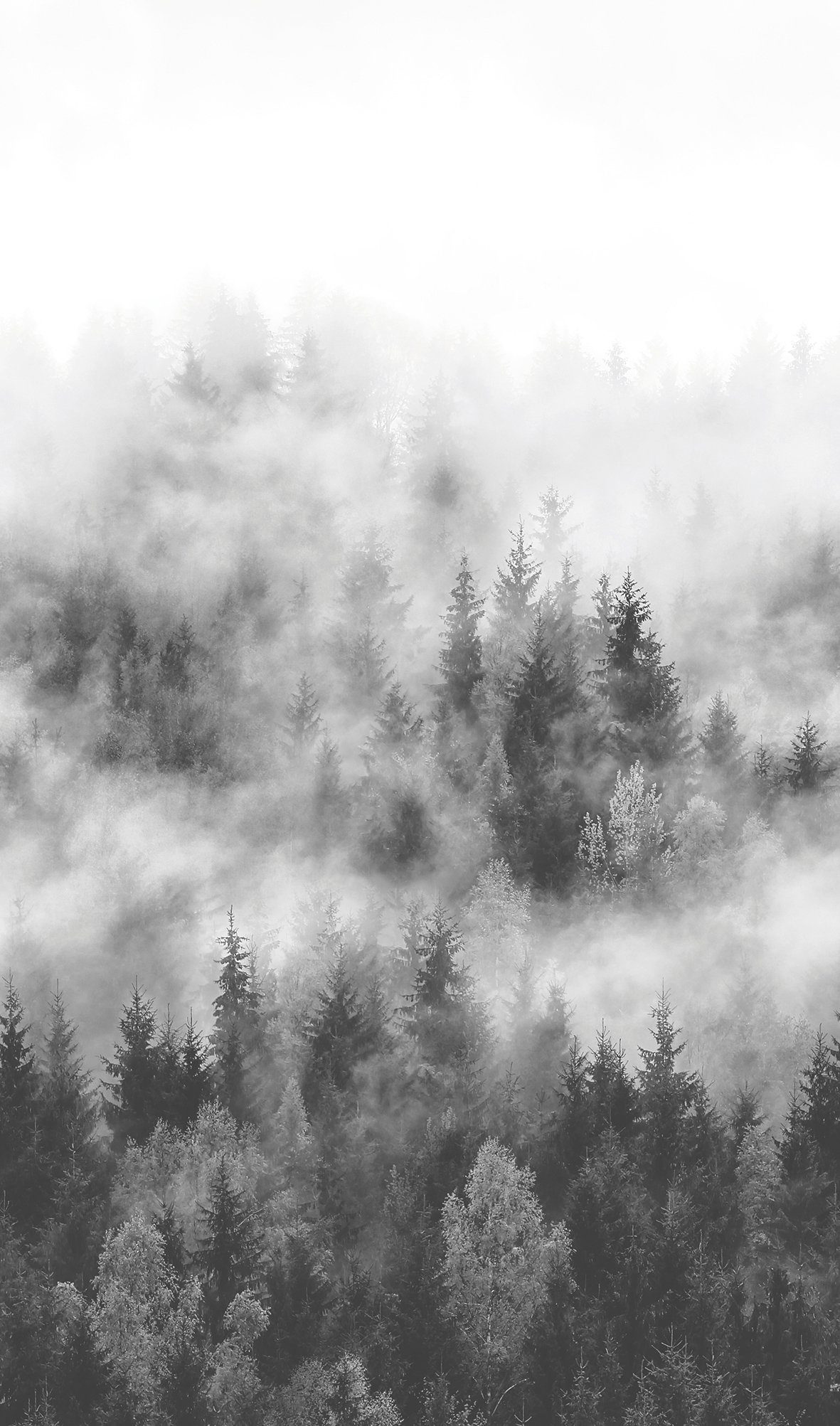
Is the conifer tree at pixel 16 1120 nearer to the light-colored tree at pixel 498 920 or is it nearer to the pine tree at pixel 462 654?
the light-colored tree at pixel 498 920

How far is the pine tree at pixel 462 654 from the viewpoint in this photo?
279 feet

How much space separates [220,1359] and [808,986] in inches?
1438

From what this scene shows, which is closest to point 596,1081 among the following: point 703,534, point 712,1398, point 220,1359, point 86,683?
point 712,1398

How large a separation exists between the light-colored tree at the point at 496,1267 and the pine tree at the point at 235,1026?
12704mm

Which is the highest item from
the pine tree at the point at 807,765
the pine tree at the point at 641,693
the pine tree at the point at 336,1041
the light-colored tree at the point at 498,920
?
the pine tree at the point at 641,693

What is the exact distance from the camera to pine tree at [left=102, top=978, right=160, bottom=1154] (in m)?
58.4

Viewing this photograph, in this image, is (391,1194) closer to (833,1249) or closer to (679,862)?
(833,1249)

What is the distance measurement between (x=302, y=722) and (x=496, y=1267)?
138ft

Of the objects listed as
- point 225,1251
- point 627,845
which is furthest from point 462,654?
point 225,1251

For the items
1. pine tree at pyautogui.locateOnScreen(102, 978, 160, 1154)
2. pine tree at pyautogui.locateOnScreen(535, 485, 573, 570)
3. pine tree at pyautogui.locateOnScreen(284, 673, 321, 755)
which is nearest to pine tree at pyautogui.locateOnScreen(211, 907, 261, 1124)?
pine tree at pyautogui.locateOnScreen(102, 978, 160, 1154)

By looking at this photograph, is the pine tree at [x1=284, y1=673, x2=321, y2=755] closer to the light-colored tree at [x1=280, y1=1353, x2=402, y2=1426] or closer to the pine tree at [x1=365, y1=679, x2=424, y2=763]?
the pine tree at [x1=365, y1=679, x2=424, y2=763]

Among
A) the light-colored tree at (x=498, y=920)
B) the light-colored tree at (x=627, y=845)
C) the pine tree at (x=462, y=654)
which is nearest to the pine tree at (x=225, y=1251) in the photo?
the light-colored tree at (x=498, y=920)

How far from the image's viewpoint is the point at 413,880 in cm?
7625

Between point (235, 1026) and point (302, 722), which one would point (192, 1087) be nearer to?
point (235, 1026)
